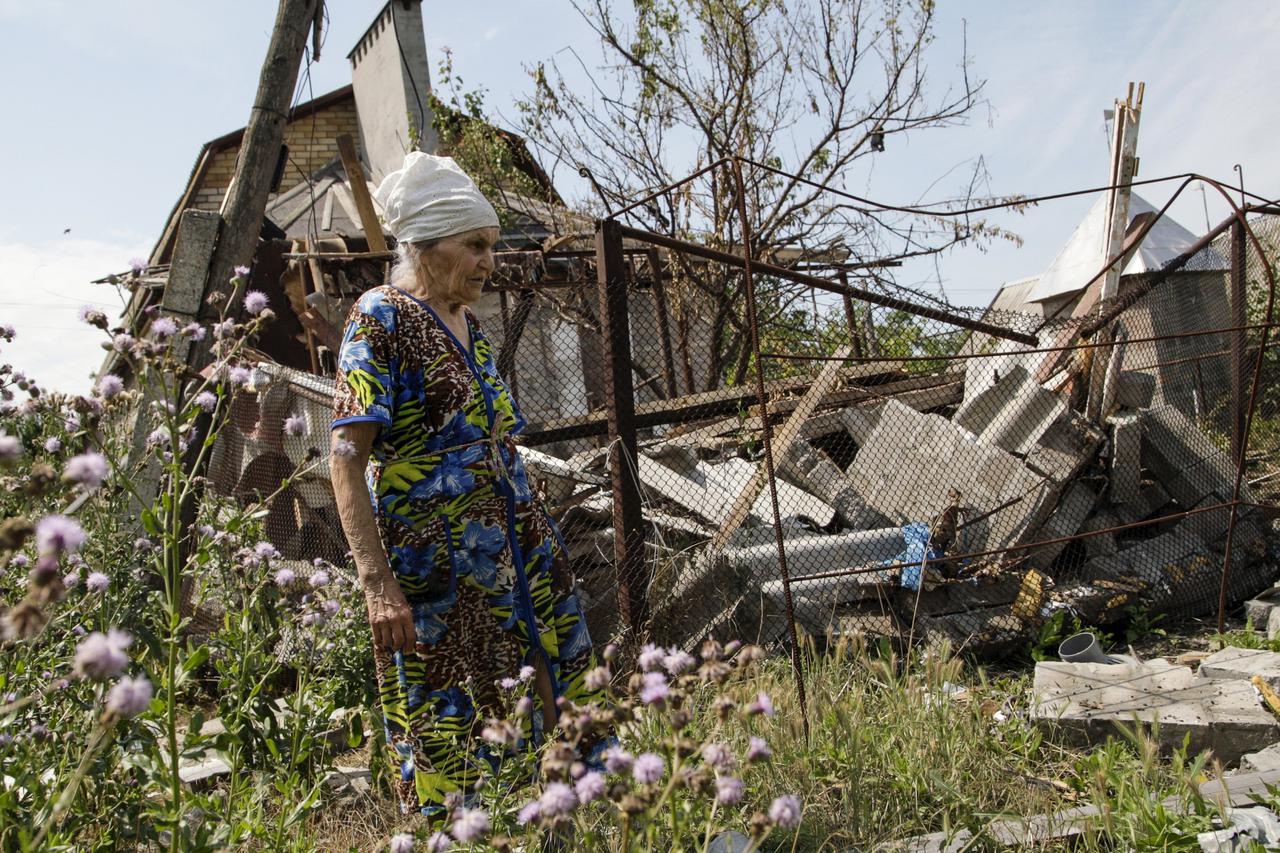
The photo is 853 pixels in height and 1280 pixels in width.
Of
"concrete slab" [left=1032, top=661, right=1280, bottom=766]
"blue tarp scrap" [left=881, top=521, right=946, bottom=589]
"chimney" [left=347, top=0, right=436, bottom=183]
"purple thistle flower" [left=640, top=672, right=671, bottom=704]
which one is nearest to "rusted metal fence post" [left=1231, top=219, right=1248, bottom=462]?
"blue tarp scrap" [left=881, top=521, right=946, bottom=589]

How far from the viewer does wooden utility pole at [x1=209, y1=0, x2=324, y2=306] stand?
4.41m

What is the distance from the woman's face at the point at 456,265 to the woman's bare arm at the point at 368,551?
0.46 meters

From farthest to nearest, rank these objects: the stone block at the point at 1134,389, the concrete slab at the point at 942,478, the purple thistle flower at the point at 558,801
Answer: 1. the stone block at the point at 1134,389
2. the concrete slab at the point at 942,478
3. the purple thistle flower at the point at 558,801

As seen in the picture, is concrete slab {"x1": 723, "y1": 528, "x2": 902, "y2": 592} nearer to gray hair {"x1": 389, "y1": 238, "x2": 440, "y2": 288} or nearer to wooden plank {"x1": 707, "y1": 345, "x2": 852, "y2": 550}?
wooden plank {"x1": 707, "y1": 345, "x2": 852, "y2": 550}

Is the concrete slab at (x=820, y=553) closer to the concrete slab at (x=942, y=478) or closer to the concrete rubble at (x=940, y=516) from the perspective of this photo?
the concrete rubble at (x=940, y=516)

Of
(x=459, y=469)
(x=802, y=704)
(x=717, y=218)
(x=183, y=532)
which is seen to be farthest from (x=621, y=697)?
(x=717, y=218)

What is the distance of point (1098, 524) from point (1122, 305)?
53.3 inches

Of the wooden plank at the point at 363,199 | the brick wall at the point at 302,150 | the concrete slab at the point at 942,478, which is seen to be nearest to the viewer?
the concrete slab at the point at 942,478

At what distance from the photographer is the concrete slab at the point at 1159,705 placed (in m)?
3.57

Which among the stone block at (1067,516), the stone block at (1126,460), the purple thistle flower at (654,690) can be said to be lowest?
the stone block at (1067,516)

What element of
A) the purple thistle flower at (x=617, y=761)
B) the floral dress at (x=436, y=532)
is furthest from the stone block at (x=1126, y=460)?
the purple thistle flower at (x=617, y=761)

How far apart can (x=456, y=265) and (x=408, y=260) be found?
138 mm

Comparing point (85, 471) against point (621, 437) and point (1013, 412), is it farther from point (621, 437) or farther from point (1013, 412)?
point (1013, 412)

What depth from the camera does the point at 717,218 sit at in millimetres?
9836
